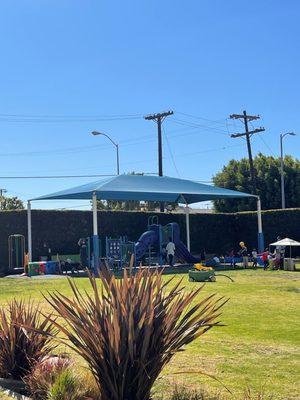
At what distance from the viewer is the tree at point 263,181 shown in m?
50.7

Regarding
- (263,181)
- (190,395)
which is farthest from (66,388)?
(263,181)

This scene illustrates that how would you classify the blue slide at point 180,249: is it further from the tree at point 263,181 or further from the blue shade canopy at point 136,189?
the tree at point 263,181

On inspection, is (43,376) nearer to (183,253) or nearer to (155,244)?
(155,244)

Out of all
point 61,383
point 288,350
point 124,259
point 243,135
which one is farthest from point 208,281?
point 243,135

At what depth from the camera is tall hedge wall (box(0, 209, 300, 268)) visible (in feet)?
92.9

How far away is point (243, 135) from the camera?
148 feet

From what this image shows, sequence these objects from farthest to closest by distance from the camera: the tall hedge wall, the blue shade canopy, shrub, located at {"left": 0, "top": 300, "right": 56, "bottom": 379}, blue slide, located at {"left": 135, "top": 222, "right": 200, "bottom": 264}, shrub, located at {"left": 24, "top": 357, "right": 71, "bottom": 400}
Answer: the tall hedge wall → blue slide, located at {"left": 135, "top": 222, "right": 200, "bottom": 264} → the blue shade canopy → shrub, located at {"left": 0, "top": 300, "right": 56, "bottom": 379} → shrub, located at {"left": 24, "top": 357, "right": 71, "bottom": 400}

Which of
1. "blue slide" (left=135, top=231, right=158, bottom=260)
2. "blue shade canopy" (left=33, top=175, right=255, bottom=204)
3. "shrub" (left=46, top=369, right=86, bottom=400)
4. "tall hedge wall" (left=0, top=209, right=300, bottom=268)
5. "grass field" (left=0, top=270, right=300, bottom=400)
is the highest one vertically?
"blue shade canopy" (left=33, top=175, right=255, bottom=204)

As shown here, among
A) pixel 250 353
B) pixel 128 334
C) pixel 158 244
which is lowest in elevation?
pixel 250 353

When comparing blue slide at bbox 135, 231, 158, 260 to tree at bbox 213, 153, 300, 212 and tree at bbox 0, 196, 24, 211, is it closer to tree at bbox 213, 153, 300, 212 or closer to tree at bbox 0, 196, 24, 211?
tree at bbox 213, 153, 300, 212

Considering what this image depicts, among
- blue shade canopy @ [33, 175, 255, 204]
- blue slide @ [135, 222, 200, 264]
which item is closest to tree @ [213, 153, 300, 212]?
blue shade canopy @ [33, 175, 255, 204]

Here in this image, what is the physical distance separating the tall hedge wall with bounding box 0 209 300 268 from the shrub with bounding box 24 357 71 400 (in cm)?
2244

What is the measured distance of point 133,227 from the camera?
32188 mm

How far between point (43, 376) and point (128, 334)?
1.30 metres
